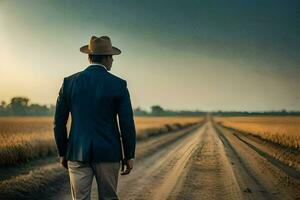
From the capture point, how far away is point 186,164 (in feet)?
45.0

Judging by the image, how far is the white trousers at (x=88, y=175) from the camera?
13.6 feet

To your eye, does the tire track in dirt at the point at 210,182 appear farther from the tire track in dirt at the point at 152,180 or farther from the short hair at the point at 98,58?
the short hair at the point at 98,58

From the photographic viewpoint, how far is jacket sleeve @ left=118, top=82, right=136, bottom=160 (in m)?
4.17

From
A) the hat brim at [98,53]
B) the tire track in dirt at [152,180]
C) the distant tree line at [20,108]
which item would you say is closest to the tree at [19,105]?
the distant tree line at [20,108]

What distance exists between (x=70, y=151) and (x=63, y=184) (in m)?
6.10

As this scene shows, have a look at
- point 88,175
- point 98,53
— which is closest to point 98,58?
point 98,53

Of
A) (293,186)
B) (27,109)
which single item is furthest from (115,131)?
(27,109)

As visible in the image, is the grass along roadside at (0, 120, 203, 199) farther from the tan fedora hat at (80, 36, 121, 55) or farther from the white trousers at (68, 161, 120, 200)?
the tan fedora hat at (80, 36, 121, 55)

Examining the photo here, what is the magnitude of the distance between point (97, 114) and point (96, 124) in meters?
0.09

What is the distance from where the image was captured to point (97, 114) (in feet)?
13.5

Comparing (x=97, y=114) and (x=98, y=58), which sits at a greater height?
(x=98, y=58)

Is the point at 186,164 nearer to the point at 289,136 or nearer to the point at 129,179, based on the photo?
the point at 129,179

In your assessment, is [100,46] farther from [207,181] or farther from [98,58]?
[207,181]

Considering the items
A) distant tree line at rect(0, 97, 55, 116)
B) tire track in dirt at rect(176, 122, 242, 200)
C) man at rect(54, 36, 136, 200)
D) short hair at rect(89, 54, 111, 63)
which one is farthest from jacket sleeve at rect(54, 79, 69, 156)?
distant tree line at rect(0, 97, 55, 116)
